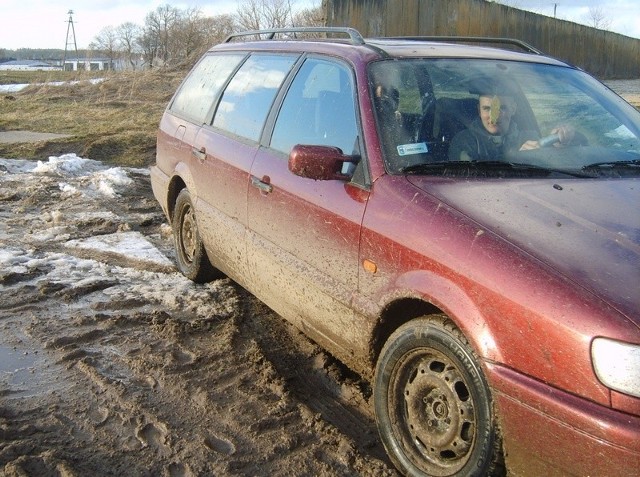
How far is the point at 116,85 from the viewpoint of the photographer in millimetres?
22828

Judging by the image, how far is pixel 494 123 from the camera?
12.1 feet

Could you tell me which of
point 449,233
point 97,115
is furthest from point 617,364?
point 97,115

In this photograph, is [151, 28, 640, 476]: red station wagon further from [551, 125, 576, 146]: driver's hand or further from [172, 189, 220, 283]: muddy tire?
[172, 189, 220, 283]: muddy tire

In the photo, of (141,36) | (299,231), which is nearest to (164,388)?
(299,231)

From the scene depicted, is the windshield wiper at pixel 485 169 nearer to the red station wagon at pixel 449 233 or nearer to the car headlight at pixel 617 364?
the red station wagon at pixel 449 233

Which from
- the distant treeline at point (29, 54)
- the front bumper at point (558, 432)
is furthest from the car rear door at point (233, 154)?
the distant treeline at point (29, 54)

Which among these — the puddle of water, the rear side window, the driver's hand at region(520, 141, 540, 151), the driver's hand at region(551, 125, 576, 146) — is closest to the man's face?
the driver's hand at region(520, 141, 540, 151)

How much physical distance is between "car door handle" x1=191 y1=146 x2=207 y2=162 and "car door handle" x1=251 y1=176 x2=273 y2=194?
34.2 inches

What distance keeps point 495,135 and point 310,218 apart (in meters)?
0.98

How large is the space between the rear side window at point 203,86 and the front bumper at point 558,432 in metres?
3.29

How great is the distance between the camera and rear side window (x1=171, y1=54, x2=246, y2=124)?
524 centimetres

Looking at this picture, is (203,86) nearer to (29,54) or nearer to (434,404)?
(434,404)

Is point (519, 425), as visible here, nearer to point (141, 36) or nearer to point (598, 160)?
point (598, 160)

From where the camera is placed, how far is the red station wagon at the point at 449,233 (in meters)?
2.42
